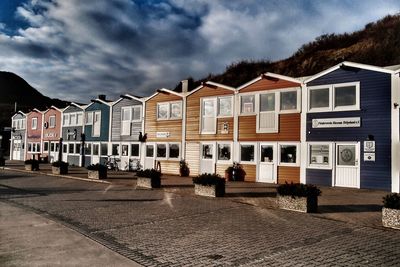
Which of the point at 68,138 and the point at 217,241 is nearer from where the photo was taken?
the point at 217,241

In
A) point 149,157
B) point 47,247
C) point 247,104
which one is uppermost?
point 247,104

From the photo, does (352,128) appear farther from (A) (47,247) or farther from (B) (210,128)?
(A) (47,247)

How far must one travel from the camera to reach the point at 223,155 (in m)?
24.8

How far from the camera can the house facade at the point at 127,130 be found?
3086 centimetres

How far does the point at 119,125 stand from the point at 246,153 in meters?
13.4

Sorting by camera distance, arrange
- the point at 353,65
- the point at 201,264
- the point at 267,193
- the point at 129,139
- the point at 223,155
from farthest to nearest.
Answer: the point at 129,139
the point at 223,155
the point at 353,65
the point at 267,193
the point at 201,264

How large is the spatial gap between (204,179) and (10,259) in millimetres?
9707

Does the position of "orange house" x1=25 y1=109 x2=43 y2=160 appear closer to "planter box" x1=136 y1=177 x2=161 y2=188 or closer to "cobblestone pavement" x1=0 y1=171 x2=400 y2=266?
"planter box" x1=136 y1=177 x2=161 y2=188

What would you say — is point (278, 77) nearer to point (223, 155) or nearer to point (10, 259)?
point (223, 155)

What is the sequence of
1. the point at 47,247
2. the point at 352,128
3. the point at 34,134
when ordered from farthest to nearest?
1. the point at 34,134
2. the point at 352,128
3. the point at 47,247

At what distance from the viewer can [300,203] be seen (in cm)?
1234

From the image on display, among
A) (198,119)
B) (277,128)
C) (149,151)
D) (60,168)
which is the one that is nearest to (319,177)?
(277,128)

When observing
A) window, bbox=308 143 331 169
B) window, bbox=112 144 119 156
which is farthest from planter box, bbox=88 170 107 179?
window, bbox=308 143 331 169

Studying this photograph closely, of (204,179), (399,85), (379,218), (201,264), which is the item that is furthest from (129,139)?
(201,264)
